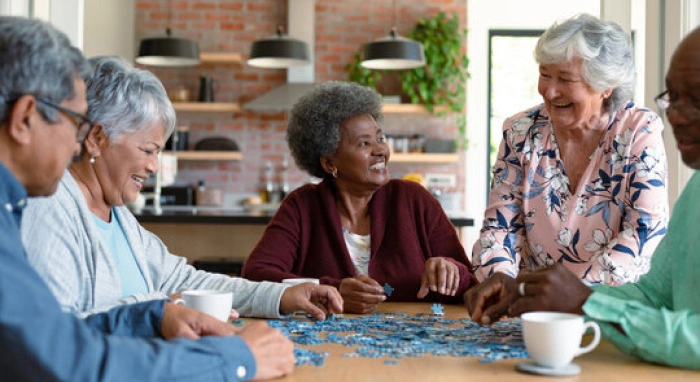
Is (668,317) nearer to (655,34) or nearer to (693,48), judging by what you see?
(693,48)

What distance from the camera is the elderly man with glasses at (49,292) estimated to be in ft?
3.79

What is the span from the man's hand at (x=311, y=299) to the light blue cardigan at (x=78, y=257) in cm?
3

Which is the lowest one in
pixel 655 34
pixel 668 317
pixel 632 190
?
pixel 668 317

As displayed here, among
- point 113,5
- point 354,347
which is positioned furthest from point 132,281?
point 113,5

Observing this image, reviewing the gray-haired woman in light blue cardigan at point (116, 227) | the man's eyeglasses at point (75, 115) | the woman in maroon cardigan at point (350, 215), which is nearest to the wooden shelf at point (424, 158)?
the woman in maroon cardigan at point (350, 215)

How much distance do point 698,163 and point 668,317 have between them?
1.06 feet

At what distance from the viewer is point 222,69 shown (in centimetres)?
889

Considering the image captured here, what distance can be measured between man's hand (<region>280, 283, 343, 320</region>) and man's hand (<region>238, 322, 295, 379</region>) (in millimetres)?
618

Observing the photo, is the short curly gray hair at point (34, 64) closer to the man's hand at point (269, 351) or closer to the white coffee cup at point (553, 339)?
the man's hand at point (269, 351)

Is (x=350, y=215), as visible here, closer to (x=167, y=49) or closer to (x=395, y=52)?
(x=395, y=52)

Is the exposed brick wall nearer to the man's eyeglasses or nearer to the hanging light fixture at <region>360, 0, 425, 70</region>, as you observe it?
the hanging light fixture at <region>360, 0, 425, 70</region>

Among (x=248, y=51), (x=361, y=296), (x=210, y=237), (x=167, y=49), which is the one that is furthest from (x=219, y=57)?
(x=361, y=296)

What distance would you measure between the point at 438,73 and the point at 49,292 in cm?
747

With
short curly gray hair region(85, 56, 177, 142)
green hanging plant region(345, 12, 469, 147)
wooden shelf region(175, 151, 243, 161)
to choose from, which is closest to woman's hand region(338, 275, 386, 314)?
short curly gray hair region(85, 56, 177, 142)
